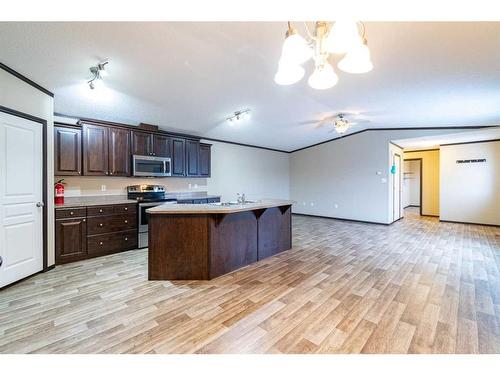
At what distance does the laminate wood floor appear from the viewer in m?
1.75

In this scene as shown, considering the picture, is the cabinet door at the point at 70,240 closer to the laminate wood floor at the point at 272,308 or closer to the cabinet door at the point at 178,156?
the laminate wood floor at the point at 272,308

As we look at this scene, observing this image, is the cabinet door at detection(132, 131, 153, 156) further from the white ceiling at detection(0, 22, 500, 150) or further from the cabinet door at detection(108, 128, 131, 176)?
the white ceiling at detection(0, 22, 500, 150)

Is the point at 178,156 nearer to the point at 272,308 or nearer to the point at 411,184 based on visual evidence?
Result: the point at 272,308

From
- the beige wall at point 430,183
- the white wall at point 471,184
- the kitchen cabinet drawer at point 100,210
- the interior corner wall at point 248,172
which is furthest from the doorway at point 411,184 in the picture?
the kitchen cabinet drawer at point 100,210

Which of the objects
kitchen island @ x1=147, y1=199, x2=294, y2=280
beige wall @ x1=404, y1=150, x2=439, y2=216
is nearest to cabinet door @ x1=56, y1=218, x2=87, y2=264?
kitchen island @ x1=147, y1=199, x2=294, y2=280

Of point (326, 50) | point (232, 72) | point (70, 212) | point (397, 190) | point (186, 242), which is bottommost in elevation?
point (186, 242)

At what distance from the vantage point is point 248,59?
105 inches

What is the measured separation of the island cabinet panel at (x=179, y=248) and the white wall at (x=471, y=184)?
289 inches

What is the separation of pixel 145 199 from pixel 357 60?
156 inches

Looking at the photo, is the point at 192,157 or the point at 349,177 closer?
the point at 192,157

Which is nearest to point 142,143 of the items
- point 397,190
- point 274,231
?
point 274,231

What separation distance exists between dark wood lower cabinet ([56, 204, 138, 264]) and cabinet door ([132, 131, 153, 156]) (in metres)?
1.02

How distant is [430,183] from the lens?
818 cm

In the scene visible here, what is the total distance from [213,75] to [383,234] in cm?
485
